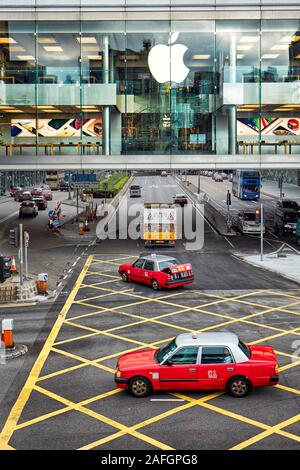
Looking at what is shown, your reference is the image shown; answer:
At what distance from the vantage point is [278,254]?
40312 millimetres

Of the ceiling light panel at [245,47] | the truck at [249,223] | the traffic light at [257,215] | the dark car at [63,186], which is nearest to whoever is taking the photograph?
the ceiling light panel at [245,47]

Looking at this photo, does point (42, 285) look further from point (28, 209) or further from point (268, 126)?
point (28, 209)

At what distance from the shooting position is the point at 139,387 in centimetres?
1566

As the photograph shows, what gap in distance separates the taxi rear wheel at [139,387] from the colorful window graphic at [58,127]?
26.2 meters

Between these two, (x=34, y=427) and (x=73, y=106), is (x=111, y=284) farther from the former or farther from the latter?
(x=34, y=427)

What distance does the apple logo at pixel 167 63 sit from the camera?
3919 centimetres

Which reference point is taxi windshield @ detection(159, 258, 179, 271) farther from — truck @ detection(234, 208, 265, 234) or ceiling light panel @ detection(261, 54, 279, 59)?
truck @ detection(234, 208, 265, 234)

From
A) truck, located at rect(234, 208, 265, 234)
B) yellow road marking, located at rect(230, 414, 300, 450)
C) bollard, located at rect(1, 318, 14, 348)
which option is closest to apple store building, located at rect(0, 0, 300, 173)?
truck, located at rect(234, 208, 265, 234)

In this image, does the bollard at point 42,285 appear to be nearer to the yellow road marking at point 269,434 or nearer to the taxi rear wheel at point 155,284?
the taxi rear wheel at point 155,284

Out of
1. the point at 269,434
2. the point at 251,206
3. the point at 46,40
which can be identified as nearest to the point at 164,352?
the point at 269,434

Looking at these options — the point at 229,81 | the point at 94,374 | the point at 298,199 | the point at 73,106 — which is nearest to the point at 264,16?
the point at 229,81

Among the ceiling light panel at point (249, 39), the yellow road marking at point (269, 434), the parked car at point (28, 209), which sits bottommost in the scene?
the yellow road marking at point (269, 434)

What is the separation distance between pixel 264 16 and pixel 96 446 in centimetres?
3277
